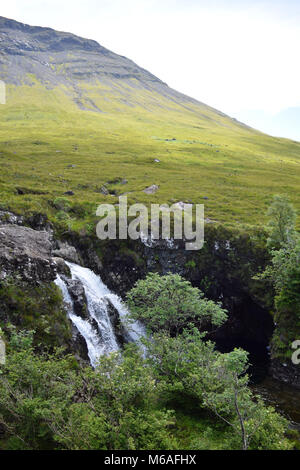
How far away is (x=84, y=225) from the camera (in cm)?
4612

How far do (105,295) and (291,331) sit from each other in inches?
825

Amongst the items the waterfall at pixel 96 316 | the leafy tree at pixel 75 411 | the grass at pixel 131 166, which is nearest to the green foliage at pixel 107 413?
the leafy tree at pixel 75 411

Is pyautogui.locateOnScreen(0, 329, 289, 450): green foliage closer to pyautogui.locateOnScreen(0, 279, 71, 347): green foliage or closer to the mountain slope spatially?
pyautogui.locateOnScreen(0, 279, 71, 347): green foliage

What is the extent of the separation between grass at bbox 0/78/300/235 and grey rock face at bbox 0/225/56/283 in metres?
11.4

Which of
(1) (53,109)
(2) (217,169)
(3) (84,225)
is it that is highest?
(1) (53,109)

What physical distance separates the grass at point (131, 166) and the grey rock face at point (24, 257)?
11.4 meters

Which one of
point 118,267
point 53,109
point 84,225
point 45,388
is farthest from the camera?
point 53,109

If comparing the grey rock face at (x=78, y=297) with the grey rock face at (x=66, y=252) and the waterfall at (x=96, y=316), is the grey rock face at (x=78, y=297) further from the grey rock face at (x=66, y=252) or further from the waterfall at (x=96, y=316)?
the grey rock face at (x=66, y=252)

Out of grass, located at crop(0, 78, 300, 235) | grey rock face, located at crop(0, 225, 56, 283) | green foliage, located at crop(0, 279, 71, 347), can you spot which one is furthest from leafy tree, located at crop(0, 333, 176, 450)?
grass, located at crop(0, 78, 300, 235)

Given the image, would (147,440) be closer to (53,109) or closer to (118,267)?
Answer: (118,267)

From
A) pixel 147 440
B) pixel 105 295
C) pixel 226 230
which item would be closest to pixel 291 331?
pixel 226 230

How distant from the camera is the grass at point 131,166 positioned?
5778 cm

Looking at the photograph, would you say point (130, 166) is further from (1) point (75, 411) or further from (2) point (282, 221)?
(1) point (75, 411)
